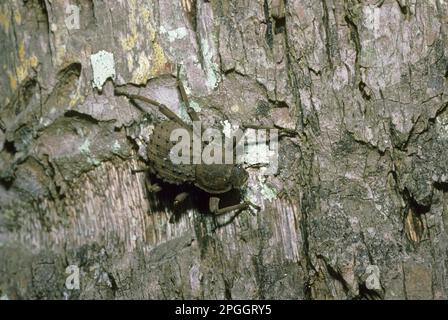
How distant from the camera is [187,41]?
2865 millimetres

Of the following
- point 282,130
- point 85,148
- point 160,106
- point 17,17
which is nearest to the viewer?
point 282,130

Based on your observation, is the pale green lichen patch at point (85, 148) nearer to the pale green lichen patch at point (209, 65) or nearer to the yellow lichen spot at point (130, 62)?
the yellow lichen spot at point (130, 62)

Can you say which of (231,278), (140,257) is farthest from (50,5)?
(231,278)

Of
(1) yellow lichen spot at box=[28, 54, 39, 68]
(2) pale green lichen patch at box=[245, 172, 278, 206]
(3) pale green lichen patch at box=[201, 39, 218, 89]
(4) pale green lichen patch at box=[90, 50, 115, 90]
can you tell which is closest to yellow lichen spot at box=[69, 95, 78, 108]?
(4) pale green lichen patch at box=[90, 50, 115, 90]

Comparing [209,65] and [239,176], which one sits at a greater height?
[209,65]

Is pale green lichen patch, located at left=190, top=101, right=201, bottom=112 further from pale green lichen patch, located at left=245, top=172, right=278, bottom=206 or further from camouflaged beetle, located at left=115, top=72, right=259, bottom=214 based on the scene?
pale green lichen patch, located at left=245, top=172, right=278, bottom=206

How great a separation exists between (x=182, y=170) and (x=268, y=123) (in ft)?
2.02

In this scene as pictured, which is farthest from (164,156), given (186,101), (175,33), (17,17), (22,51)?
(17,17)

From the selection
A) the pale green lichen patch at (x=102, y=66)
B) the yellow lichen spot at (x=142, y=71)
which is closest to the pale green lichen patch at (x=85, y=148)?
the pale green lichen patch at (x=102, y=66)

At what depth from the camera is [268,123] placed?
2863 mm

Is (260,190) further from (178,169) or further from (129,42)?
(129,42)

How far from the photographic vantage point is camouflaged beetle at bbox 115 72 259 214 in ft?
9.69

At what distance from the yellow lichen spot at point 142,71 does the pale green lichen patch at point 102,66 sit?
136 mm

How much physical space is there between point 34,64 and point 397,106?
2.11 meters
